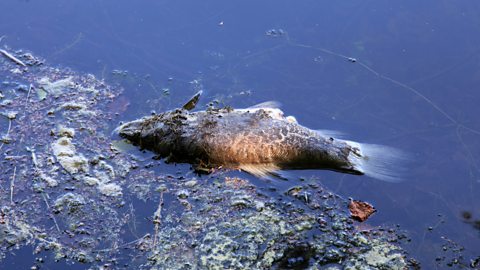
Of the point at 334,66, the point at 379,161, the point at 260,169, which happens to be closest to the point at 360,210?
the point at 379,161

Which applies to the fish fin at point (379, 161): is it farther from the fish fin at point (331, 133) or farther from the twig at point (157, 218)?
the twig at point (157, 218)

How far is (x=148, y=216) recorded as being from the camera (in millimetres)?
3760

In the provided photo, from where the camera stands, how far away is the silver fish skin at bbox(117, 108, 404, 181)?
399 cm

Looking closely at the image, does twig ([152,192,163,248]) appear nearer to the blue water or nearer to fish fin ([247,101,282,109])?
the blue water

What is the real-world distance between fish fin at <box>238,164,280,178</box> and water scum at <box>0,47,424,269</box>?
3.5 inches

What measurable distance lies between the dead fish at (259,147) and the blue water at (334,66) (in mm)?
96

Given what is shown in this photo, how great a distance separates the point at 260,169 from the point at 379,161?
783 mm

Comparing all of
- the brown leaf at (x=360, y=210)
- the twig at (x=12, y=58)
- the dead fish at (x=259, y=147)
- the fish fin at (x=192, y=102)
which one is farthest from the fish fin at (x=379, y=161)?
the twig at (x=12, y=58)

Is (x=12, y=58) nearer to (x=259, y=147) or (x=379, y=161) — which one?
(x=259, y=147)

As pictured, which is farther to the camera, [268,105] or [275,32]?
[275,32]

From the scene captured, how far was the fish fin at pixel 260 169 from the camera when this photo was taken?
3969mm

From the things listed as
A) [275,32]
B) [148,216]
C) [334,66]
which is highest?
[275,32]

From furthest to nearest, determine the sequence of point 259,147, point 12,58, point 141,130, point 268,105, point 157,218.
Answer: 1. point 12,58
2. point 268,105
3. point 141,130
4. point 259,147
5. point 157,218

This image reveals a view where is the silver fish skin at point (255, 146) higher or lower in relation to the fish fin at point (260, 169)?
higher
